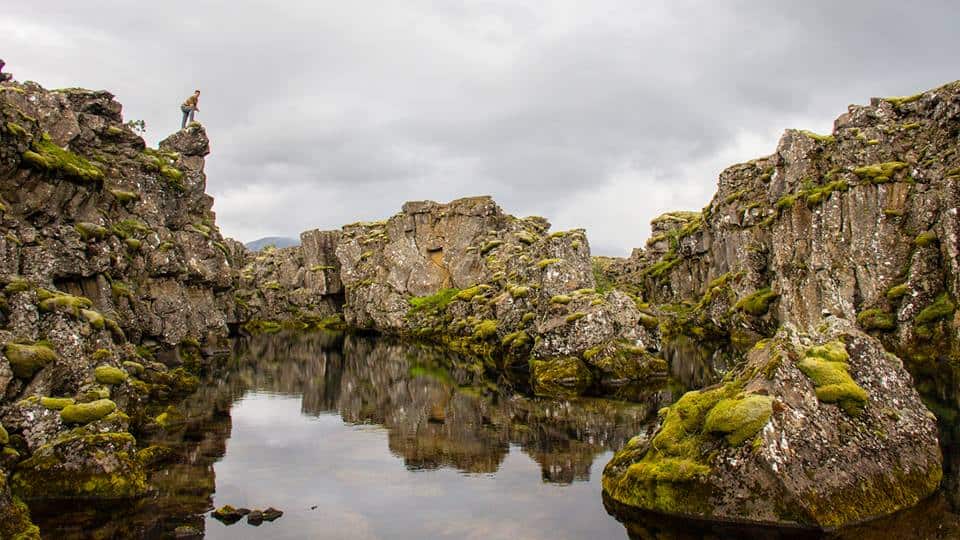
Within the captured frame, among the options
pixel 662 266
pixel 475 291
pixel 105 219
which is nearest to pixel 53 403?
pixel 105 219

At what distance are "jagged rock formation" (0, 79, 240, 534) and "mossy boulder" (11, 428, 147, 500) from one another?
4 cm

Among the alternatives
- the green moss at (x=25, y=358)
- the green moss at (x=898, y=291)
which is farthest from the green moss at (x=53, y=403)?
the green moss at (x=898, y=291)

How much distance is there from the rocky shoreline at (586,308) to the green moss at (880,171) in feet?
0.74

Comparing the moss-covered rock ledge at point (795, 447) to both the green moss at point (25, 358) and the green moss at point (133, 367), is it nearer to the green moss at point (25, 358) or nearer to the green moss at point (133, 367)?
the green moss at point (25, 358)

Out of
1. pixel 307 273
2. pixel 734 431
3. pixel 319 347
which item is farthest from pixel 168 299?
pixel 307 273

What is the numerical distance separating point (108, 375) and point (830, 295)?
70821 mm

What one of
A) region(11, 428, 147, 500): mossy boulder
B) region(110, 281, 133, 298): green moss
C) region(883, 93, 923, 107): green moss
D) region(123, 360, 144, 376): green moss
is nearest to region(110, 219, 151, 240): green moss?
region(110, 281, 133, 298): green moss

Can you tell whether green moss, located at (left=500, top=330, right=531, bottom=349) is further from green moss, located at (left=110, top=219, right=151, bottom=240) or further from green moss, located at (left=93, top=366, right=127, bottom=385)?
green moss, located at (left=93, top=366, right=127, bottom=385)

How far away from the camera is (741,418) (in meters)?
23.4

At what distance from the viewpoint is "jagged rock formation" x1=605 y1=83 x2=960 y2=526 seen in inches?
899

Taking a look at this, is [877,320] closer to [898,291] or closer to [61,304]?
[898,291]

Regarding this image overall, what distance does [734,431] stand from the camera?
23.3 m

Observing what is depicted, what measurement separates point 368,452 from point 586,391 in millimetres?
21623

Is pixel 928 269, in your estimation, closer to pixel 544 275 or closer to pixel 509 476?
pixel 544 275
